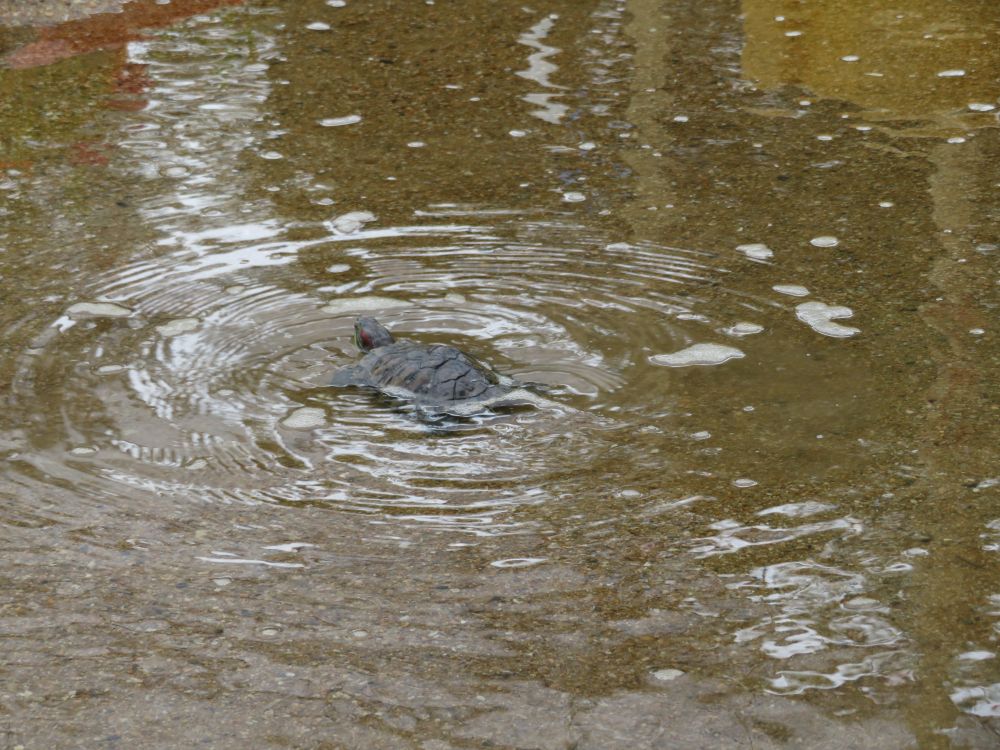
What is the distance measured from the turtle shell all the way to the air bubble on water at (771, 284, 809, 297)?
1.34m

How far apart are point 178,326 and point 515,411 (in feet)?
4.80

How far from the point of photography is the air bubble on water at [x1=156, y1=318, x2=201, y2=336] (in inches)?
192

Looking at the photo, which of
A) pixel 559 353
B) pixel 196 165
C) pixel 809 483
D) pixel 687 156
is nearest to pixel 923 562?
pixel 809 483

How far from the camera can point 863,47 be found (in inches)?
301

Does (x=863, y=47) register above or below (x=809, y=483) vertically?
above

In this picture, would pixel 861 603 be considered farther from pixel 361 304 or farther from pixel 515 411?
pixel 361 304

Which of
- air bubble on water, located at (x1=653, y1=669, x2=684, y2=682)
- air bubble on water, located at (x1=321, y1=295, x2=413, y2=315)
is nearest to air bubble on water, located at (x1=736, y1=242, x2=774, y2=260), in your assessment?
air bubble on water, located at (x1=321, y1=295, x2=413, y2=315)

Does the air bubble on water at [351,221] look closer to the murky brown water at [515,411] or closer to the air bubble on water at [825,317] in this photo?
the murky brown water at [515,411]

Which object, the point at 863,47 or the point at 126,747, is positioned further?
the point at 863,47

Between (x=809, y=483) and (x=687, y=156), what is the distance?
9.33 feet

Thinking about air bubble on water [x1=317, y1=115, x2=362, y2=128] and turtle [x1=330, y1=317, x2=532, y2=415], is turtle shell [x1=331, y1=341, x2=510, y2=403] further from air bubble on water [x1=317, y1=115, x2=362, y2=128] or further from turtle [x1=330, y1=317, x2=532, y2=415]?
air bubble on water [x1=317, y1=115, x2=362, y2=128]

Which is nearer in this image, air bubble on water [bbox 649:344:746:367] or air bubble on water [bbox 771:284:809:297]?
air bubble on water [bbox 649:344:746:367]

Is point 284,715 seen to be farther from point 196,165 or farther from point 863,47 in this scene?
point 863,47

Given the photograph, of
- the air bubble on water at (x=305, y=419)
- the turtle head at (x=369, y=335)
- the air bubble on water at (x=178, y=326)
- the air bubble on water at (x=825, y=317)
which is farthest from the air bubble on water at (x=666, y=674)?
the air bubble on water at (x=178, y=326)
